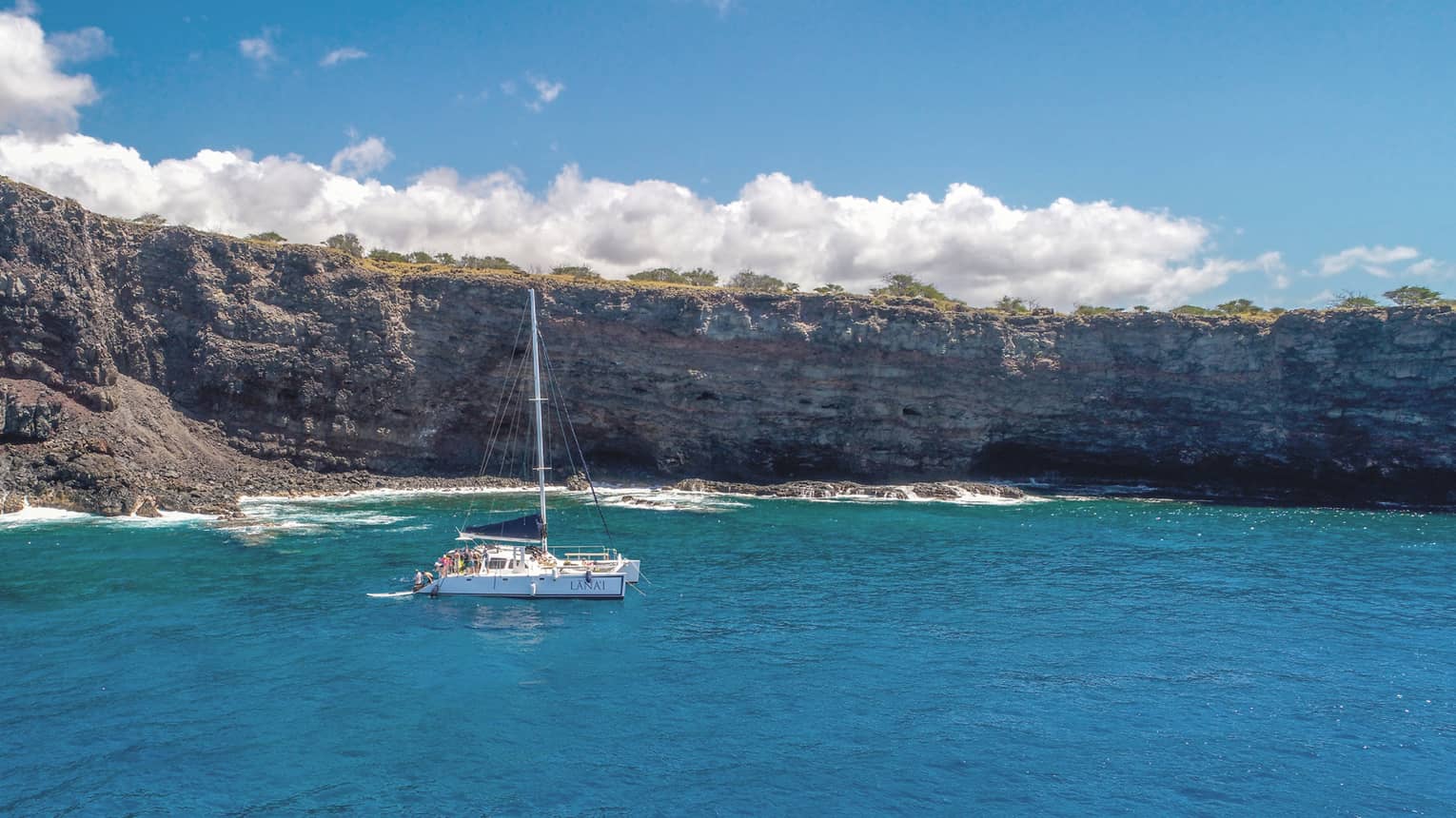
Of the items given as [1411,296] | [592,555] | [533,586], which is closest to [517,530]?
[533,586]

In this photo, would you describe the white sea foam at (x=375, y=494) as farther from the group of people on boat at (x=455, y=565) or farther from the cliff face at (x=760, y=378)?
the group of people on boat at (x=455, y=565)

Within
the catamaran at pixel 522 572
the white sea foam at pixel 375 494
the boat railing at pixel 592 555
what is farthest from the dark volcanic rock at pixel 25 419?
the boat railing at pixel 592 555

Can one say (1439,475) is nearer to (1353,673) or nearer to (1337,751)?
(1353,673)

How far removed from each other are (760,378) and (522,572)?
36184mm

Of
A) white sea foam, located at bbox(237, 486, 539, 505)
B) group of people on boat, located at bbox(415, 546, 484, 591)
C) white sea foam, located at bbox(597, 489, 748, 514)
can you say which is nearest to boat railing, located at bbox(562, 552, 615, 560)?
group of people on boat, located at bbox(415, 546, 484, 591)

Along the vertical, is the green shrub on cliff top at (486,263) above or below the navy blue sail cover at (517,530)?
above

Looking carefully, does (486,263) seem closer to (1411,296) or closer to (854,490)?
(854,490)

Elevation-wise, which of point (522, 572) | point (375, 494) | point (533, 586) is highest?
point (375, 494)

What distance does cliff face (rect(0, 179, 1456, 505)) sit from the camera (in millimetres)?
60719

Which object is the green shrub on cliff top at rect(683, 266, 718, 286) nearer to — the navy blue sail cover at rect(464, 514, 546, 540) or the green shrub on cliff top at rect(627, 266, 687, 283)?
the green shrub on cliff top at rect(627, 266, 687, 283)

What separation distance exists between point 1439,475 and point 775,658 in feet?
196

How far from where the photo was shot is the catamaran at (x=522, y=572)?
109 feet

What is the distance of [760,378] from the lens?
2665 inches

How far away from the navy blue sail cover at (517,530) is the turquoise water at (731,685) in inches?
105
